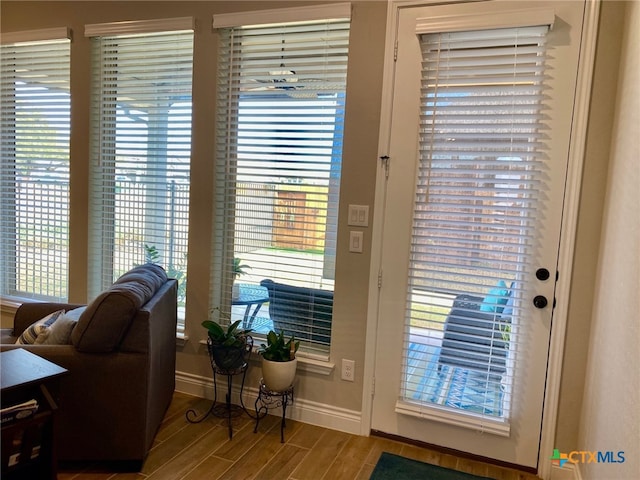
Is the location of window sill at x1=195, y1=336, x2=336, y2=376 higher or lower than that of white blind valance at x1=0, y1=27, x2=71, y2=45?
lower

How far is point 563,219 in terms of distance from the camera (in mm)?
2166

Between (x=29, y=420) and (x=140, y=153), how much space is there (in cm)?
191

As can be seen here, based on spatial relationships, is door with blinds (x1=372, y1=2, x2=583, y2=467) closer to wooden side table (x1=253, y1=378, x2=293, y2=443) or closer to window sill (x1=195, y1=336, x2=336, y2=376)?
window sill (x1=195, y1=336, x2=336, y2=376)

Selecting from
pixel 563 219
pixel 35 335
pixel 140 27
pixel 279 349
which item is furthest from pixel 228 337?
pixel 140 27

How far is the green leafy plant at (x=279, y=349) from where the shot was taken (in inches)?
98.7

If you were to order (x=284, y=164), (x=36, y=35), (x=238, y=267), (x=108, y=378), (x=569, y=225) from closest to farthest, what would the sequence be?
(x=108, y=378), (x=569, y=225), (x=284, y=164), (x=238, y=267), (x=36, y=35)

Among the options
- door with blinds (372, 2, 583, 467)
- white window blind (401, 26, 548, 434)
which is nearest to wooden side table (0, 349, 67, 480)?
door with blinds (372, 2, 583, 467)

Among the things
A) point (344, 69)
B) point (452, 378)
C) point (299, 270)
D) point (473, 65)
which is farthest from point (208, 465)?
point (473, 65)

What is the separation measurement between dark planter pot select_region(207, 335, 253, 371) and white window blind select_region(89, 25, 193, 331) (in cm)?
60

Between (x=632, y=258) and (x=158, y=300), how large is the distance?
6.82 ft

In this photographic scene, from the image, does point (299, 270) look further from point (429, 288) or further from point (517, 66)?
point (517, 66)

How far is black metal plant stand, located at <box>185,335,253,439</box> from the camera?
2.55 m

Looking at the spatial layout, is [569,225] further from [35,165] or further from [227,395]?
[35,165]

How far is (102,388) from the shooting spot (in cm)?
203
